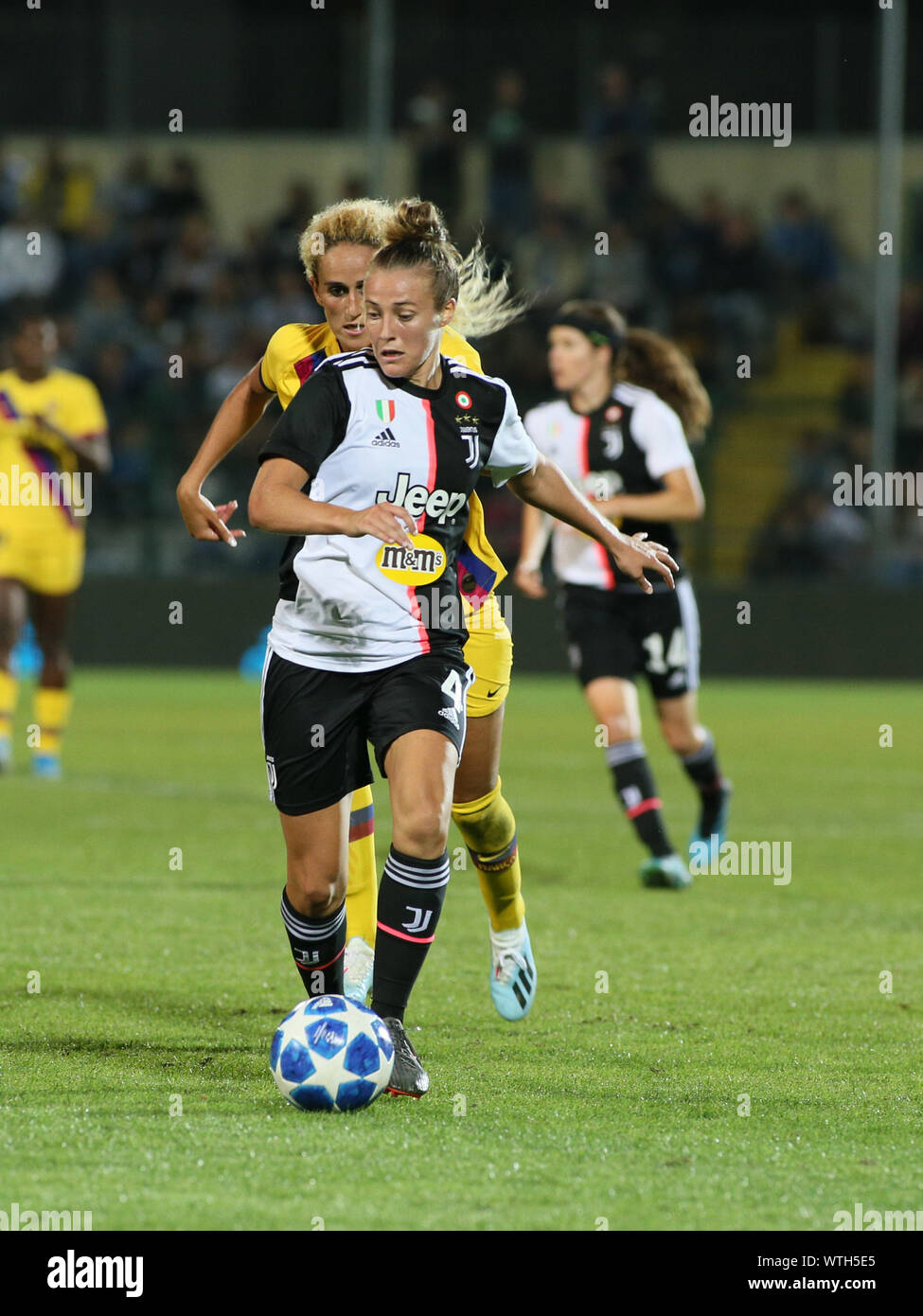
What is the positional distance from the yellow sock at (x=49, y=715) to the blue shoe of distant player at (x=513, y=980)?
6794 millimetres

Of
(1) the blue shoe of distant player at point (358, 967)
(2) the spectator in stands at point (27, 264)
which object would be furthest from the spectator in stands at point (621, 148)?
(1) the blue shoe of distant player at point (358, 967)

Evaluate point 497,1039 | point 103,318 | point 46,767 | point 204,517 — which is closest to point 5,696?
point 46,767

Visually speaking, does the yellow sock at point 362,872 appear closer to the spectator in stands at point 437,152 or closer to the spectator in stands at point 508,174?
the spectator in stands at point 437,152

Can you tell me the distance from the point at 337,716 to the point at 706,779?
14.5 ft

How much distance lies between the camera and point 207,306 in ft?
73.6

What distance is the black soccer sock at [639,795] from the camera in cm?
821

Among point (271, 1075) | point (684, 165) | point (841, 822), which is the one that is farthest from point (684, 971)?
point (684, 165)

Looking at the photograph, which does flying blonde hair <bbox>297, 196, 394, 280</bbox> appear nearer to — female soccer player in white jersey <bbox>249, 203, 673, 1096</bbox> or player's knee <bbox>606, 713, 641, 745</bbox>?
female soccer player in white jersey <bbox>249, 203, 673, 1096</bbox>

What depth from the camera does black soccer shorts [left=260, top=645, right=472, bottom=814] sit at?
456cm

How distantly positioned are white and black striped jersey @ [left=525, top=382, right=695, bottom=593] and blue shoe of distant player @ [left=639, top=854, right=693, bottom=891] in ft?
3.89

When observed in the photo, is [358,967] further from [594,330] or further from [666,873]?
[594,330]

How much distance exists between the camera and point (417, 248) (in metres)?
4.50

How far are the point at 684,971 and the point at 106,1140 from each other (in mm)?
2730

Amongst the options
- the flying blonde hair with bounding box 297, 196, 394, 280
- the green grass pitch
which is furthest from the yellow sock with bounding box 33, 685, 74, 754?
the flying blonde hair with bounding box 297, 196, 394, 280
